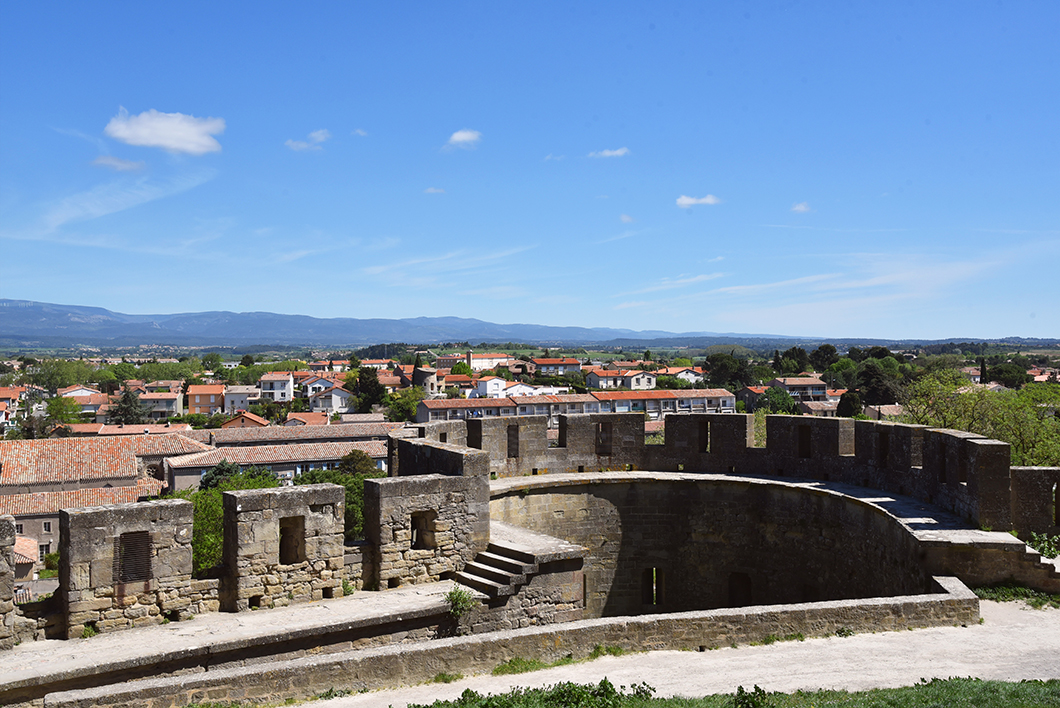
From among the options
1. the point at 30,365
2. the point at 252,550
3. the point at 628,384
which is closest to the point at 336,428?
the point at 628,384

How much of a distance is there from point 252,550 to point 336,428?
77098 millimetres

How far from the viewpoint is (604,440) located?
55.1 feet

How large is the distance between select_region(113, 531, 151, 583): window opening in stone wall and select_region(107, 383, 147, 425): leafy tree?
391 ft

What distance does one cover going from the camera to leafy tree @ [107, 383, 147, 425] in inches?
4550

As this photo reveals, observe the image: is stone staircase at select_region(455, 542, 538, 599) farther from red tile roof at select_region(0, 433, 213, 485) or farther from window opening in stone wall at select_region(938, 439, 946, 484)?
red tile roof at select_region(0, 433, 213, 485)

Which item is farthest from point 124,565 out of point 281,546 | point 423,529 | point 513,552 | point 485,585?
point 513,552

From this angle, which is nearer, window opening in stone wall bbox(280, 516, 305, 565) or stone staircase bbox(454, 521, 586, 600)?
window opening in stone wall bbox(280, 516, 305, 565)

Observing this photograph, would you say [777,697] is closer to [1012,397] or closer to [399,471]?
[399,471]

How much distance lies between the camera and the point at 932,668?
26.6ft

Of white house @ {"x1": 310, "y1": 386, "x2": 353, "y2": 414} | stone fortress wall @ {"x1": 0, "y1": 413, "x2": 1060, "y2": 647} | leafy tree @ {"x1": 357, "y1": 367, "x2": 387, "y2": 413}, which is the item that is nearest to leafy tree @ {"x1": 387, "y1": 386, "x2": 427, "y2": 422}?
leafy tree @ {"x1": 357, "y1": 367, "x2": 387, "y2": 413}

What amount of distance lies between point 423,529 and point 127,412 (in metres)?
122

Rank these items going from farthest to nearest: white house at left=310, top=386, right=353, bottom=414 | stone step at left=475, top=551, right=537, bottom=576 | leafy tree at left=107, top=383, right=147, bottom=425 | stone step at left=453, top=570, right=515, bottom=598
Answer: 1. white house at left=310, top=386, right=353, bottom=414
2. leafy tree at left=107, top=383, right=147, bottom=425
3. stone step at left=475, top=551, right=537, bottom=576
4. stone step at left=453, top=570, right=515, bottom=598

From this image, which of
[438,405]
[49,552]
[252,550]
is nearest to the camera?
[252,550]

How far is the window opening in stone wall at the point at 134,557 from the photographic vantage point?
9.51 meters
